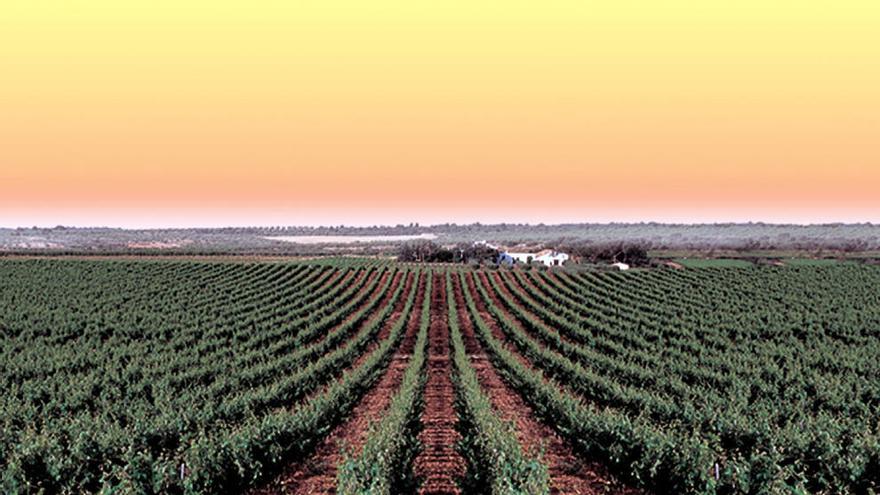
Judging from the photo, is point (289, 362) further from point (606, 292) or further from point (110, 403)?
point (606, 292)

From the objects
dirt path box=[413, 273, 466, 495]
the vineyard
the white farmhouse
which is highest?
the white farmhouse

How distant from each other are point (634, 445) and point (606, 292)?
42299 millimetres

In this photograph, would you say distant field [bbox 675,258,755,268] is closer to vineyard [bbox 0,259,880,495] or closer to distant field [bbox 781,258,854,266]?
distant field [bbox 781,258,854,266]

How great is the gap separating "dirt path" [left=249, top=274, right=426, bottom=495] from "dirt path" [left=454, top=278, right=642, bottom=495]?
4187 millimetres

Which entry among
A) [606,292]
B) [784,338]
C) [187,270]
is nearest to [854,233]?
[606,292]

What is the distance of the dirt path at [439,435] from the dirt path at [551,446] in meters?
1.75

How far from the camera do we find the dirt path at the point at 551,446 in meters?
13.1

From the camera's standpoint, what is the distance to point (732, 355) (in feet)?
84.3

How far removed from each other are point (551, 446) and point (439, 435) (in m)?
3.61

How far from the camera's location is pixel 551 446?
52.0ft

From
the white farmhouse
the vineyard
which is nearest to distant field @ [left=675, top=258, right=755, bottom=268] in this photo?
the white farmhouse

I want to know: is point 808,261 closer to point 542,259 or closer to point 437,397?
point 542,259

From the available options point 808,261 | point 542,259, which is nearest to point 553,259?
point 542,259

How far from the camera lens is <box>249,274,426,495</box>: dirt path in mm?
12859
